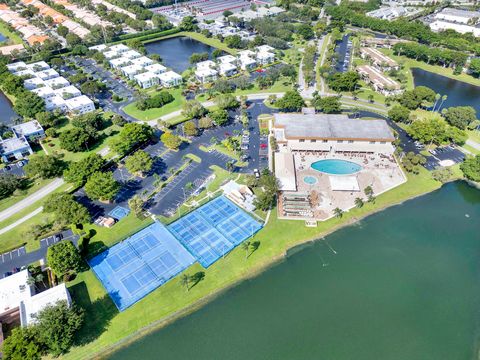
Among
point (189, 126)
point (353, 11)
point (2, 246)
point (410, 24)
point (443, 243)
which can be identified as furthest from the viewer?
point (353, 11)

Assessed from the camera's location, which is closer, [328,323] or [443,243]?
[328,323]

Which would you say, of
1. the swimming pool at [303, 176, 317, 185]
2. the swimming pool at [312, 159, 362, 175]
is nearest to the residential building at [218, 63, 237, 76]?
the swimming pool at [312, 159, 362, 175]

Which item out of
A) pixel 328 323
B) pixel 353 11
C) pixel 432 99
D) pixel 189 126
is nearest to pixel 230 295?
pixel 328 323

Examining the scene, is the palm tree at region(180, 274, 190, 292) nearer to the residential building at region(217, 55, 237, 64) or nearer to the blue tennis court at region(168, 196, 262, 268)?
the blue tennis court at region(168, 196, 262, 268)

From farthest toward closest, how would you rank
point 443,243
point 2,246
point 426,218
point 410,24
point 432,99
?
1. point 410,24
2. point 432,99
3. point 426,218
4. point 443,243
5. point 2,246

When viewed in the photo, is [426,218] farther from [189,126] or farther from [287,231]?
[189,126]

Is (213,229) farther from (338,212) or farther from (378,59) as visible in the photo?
(378,59)
